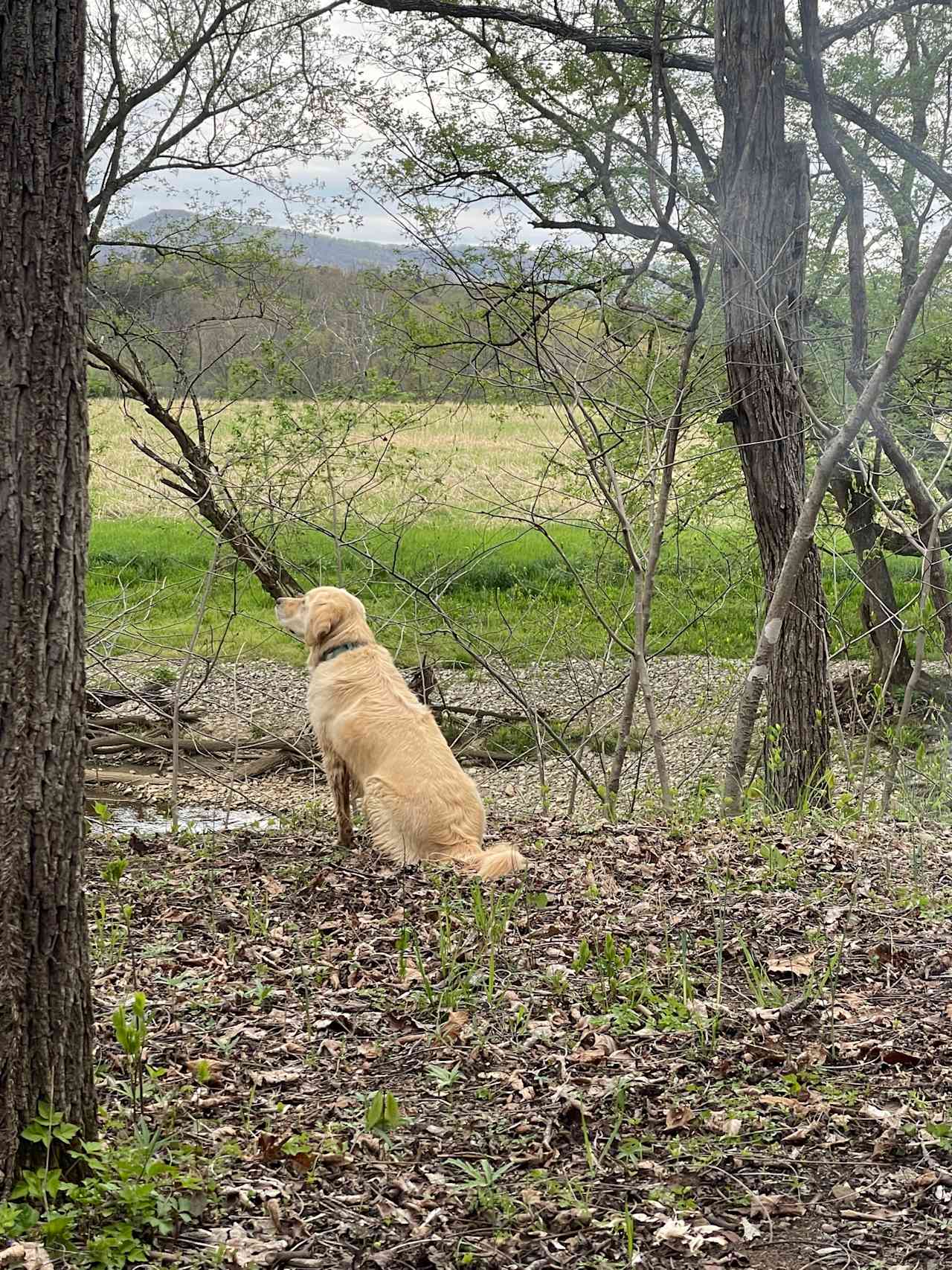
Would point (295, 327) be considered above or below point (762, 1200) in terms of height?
above

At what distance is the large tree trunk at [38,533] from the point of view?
111 inches

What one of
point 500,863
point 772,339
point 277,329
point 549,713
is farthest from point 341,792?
point 277,329

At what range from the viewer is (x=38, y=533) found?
2.84 metres

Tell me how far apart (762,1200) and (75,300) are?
117 inches

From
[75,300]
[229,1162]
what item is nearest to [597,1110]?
[229,1162]

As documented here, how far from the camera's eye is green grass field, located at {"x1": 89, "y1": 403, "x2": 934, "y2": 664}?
404 inches

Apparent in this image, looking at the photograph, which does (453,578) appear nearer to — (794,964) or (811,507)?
(811,507)

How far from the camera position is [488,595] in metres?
17.5

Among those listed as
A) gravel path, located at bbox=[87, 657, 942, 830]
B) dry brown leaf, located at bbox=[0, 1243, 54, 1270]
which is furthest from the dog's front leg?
dry brown leaf, located at bbox=[0, 1243, 54, 1270]

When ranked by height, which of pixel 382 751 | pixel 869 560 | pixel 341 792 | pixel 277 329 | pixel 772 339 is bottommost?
pixel 341 792

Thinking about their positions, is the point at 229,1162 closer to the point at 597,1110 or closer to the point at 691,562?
the point at 597,1110

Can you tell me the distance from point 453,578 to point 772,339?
10.4ft

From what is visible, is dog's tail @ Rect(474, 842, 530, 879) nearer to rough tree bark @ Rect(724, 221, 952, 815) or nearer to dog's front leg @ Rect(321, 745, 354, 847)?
dog's front leg @ Rect(321, 745, 354, 847)

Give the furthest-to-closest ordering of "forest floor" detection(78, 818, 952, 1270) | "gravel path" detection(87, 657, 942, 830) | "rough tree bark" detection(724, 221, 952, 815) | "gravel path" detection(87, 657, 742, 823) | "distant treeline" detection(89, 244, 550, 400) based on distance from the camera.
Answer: "gravel path" detection(87, 657, 742, 823), "gravel path" detection(87, 657, 942, 830), "distant treeline" detection(89, 244, 550, 400), "rough tree bark" detection(724, 221, 952, 815), "forest floor" detection(78, 818, 952, 1270)
